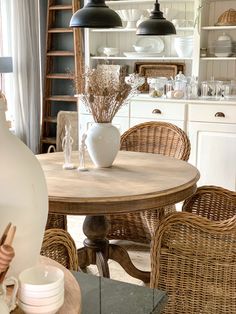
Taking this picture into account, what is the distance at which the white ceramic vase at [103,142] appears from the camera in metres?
2.23

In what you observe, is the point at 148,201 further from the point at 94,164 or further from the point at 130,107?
the point at 130,107

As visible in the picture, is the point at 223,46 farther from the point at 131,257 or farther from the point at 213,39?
the point at 131,257

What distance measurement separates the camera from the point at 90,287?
102 centimetres

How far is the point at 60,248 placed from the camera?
4.59ft

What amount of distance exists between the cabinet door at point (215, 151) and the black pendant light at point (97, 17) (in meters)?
1.70

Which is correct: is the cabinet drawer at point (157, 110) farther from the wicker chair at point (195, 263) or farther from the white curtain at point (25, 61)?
the wicker chair at point (195, 263)

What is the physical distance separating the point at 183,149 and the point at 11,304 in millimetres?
2219

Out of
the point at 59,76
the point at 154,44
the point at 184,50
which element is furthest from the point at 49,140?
the point at 184,50

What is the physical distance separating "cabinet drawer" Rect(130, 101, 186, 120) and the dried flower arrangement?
5.34 ft

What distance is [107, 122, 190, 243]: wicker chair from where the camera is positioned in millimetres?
2969

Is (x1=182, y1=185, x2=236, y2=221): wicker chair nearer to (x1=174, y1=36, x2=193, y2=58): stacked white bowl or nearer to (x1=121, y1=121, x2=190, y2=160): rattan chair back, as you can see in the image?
(x1=121, y1=121, x2=190, y2=160): rattan chair back

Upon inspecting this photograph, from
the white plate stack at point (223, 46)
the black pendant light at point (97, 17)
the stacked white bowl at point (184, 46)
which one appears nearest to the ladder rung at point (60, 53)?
the stacked white bowl at point (184, 46)

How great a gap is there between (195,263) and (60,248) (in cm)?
54

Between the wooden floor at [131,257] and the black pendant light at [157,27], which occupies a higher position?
the black pendant light at [157,27]
